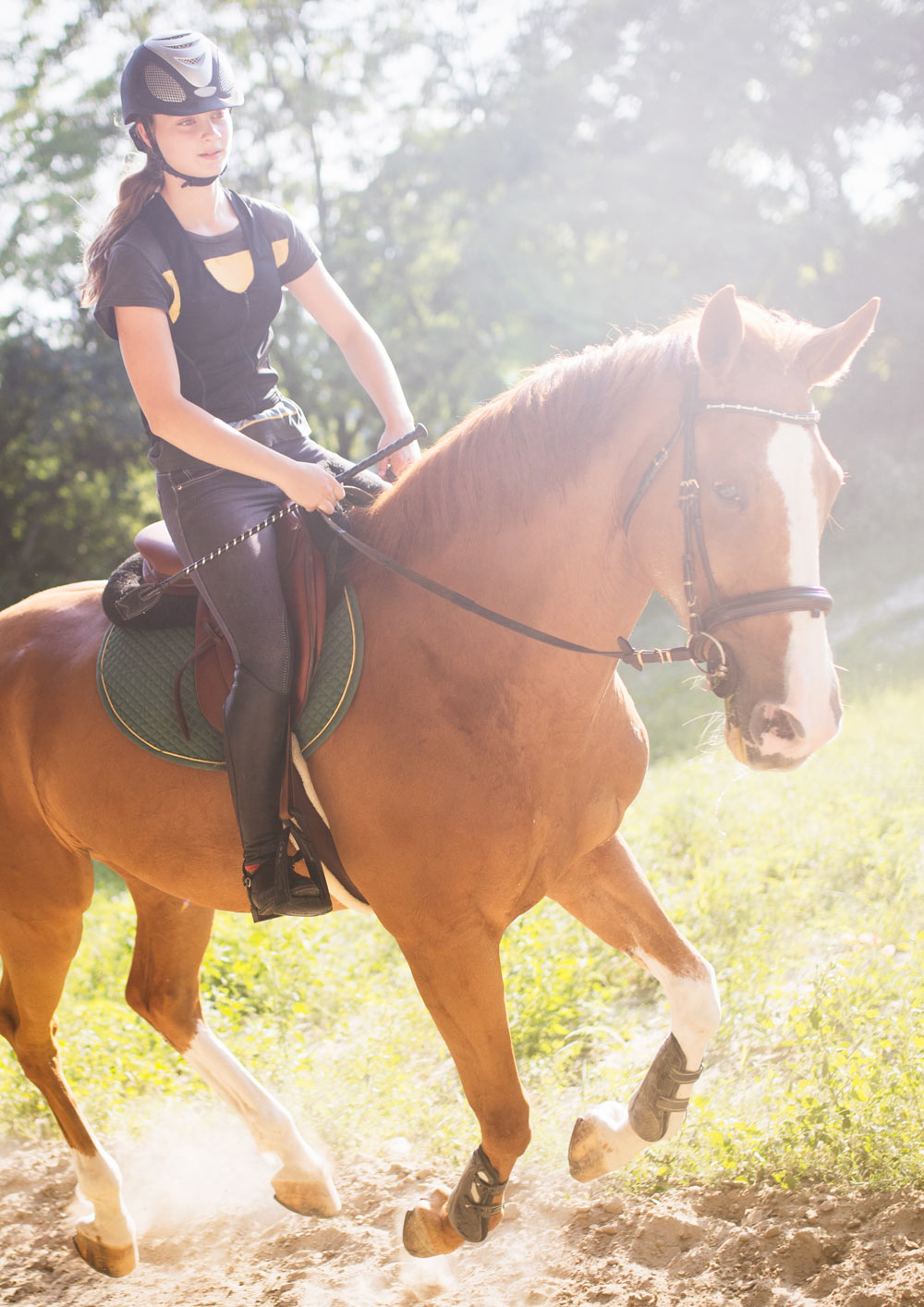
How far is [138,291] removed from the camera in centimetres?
283

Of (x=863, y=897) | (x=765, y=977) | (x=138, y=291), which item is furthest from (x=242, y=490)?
(x=863, y=897)

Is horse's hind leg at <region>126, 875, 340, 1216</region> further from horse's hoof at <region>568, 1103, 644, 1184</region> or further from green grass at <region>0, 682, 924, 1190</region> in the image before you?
horse's hoof at <region>568, 1103, 644, 1184</region>

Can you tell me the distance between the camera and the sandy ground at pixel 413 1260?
3.03 m

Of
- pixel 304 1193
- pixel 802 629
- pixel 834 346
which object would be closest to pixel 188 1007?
pixel 304 1193

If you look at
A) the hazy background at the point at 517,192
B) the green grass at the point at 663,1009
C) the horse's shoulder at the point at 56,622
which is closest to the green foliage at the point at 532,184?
the hazy background at the point at 517,192

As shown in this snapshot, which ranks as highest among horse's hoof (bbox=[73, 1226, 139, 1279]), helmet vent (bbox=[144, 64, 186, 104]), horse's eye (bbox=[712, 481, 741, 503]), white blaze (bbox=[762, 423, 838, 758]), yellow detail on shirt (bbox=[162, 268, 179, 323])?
helmet vent (bbox=[144, 64, 186, 104])

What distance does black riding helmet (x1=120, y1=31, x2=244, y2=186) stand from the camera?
2.92m

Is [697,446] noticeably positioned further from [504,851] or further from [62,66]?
[62,66]

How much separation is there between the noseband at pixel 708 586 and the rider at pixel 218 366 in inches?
37.4

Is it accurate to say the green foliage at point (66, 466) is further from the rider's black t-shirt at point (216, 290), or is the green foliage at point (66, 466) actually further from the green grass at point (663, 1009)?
the rider's black t-shirt at point (216, 290)

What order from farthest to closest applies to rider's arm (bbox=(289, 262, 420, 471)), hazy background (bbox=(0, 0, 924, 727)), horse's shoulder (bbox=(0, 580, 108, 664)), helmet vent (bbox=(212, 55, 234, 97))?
hazy background (bbox=(0, 0, 924, 727)) < horse's shoulder (bbox=(0, 580, 108, 664)) < rider's arm (bbox=(289, 262, 420, 471)) < helmet vent (bbox=(212, 55, 234, 97))

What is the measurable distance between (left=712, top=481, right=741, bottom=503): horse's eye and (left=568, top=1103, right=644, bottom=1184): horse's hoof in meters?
1.98

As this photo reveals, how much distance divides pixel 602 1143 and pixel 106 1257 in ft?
6.52

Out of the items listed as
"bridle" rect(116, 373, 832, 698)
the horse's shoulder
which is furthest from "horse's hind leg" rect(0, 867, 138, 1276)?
"bridle" rect(116, 373, 832, 698)
